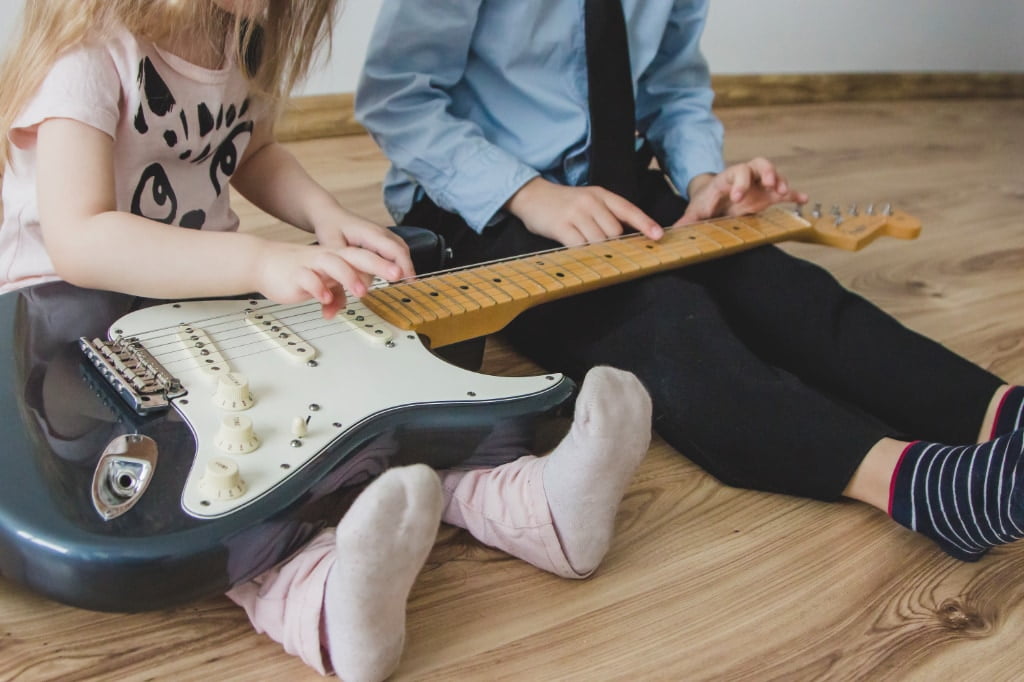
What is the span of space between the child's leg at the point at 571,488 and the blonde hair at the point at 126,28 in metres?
0.41

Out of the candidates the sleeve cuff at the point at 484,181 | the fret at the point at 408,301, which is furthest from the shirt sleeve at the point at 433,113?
the fret at the point at 408,301

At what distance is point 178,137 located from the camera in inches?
33.2

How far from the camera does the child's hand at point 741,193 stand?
1062 mm

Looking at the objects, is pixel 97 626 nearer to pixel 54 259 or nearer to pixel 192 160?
pixel 54 259

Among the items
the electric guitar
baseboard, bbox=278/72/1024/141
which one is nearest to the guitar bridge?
the electric guitar

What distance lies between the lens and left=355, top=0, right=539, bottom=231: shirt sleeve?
104 centimetres

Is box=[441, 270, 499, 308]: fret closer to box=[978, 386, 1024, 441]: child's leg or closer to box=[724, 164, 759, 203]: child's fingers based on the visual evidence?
box=[724, 164, 759, 203]: child's fingers

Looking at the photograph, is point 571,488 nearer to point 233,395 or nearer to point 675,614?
point 675,614

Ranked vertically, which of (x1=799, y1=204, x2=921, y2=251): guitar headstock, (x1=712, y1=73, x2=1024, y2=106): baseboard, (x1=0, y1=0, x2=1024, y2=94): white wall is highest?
(x1=799, y1=204, x2=921, y2=251): guitar headstock

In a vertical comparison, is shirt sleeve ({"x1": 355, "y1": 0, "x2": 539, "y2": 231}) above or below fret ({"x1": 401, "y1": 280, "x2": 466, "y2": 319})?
above

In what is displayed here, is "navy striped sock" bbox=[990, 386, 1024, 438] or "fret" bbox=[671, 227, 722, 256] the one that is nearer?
"navy striped sock" bbox=[990, 386, 1024, 438]

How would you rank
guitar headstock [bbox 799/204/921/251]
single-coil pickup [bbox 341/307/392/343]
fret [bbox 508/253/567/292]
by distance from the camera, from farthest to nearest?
guitar headstock [bbox 799/204/921/251], fret [bbox 508/253/567/292], single-coil pickup [bbox 341/307/392/343]

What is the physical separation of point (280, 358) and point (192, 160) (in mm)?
263

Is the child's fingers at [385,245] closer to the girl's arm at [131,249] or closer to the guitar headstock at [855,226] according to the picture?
the girl's arm at [131,249]
